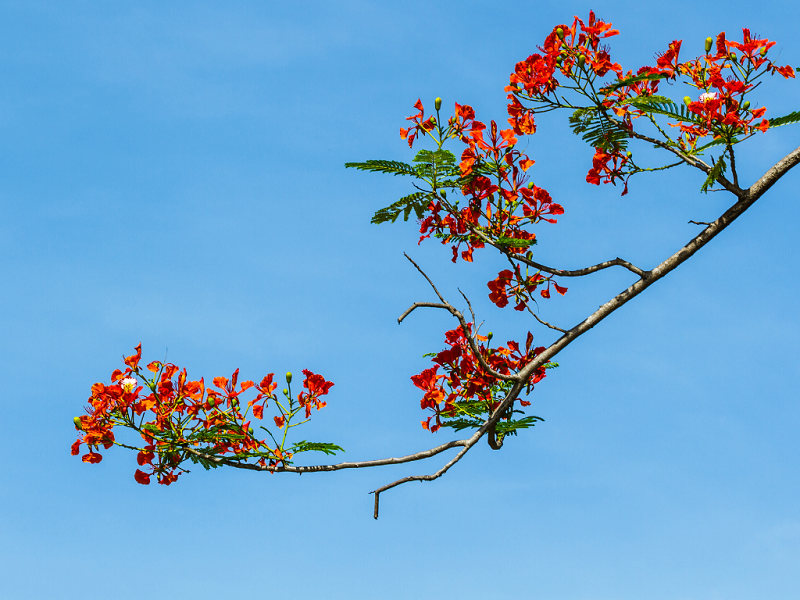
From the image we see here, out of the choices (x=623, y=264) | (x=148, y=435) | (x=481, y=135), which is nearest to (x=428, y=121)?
(x=481, y=135)

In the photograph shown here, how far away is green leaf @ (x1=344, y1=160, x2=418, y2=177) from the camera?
4.66 metres

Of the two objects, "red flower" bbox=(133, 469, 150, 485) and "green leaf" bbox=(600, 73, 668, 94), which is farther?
"red flower" bbox=(133, 469, 150, 485)

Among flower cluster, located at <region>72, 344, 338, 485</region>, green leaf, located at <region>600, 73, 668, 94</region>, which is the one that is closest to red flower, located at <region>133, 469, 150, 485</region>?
flower cluster, located at <region>72, 344, 338, 485</region>

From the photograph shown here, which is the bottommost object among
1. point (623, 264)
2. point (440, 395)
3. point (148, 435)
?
point (148, 435)

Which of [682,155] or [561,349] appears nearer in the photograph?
[561,349]

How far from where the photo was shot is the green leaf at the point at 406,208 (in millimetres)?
4883

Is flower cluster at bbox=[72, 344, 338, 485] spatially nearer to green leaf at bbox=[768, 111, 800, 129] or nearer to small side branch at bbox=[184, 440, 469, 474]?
small side branch at bbox=[184, 440, 469, 474]

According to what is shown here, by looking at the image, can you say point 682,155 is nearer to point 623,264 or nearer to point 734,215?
point 734,215

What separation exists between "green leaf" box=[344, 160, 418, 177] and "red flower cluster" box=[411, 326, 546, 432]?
3.93 ft

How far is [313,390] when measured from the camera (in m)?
4.76

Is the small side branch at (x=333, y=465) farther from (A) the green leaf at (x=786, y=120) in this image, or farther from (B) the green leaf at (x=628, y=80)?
(A) the green leaf at (x=786, y=120)

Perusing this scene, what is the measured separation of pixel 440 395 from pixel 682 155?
7.55 ft

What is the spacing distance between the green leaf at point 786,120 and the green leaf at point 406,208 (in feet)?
7.26

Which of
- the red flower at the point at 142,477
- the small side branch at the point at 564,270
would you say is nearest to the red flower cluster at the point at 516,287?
the small side branch at the point at 564,270
